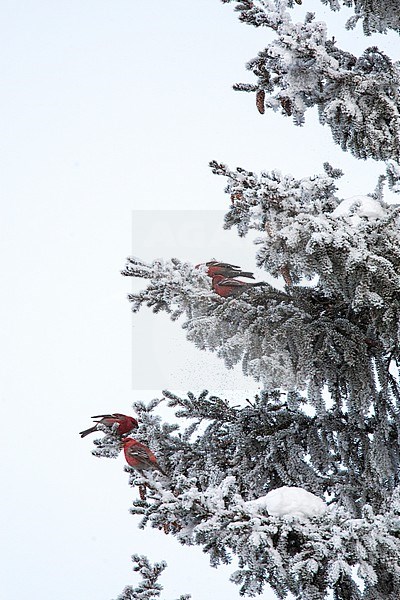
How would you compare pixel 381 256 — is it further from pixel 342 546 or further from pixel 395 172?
pixel 342 546

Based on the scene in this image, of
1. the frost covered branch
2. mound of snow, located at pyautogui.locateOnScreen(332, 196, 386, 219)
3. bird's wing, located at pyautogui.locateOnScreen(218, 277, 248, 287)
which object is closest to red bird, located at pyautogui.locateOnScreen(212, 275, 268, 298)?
bird's wing, located at pyautogui.locateOnScreen(218, 277, 248, 287)

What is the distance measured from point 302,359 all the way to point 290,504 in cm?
91

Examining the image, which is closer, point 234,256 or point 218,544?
point 218,544

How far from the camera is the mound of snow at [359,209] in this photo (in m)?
3.87

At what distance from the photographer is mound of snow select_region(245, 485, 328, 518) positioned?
339 cm

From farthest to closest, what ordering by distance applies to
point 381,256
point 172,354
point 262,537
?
point 172,354
point 381,256
point 262,537

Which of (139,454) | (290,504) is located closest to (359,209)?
(290,504)

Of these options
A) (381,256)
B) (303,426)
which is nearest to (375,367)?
(303,426)

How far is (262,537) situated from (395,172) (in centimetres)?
216

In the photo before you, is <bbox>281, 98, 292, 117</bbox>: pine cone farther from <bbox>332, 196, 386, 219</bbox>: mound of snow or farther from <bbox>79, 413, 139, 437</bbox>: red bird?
<bbox>79, 413, 139, 437</bbox>: red bird

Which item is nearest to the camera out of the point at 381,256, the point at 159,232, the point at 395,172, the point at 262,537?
the point at 262,537

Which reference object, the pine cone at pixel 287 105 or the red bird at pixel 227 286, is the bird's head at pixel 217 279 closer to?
the red bird at pixel 227 286

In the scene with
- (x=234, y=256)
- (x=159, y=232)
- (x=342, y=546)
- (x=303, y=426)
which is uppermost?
(x=159, y=232)

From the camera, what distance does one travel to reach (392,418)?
4.74 m
